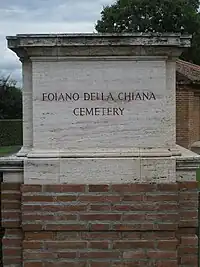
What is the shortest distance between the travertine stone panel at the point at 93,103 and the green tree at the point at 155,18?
36473 millimetres

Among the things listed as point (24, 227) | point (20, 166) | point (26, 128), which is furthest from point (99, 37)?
point (24, 227)

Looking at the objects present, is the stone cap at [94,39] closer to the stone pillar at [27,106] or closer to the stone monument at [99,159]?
the stone monument at [99,159]

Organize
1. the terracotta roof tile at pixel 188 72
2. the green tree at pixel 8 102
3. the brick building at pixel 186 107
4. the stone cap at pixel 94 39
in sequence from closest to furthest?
the stone cap at pixel 94 39 < the terracotta roof tile at pixel 188 72 < the brick building at pixel 186 107 < the green tree at pixel 8 102

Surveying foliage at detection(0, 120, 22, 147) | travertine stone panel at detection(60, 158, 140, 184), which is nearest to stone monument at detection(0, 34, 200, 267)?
travertine stone panel at detection(60, 158, 140, 184)

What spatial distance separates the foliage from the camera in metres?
32.8

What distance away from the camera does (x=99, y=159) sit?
3.71 m

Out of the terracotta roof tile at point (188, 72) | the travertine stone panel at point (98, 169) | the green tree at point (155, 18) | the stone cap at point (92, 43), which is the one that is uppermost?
the green tree at point (155, 18)

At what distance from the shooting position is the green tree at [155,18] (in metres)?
39.7

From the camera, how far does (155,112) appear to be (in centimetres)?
376

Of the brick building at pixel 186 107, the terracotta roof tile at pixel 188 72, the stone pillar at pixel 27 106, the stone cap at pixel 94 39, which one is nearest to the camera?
the stone cap at pixel 94 39

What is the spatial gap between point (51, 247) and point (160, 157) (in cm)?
102

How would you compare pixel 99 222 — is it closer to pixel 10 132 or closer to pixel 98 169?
pixel 98 169

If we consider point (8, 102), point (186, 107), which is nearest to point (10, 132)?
point (8, 102)

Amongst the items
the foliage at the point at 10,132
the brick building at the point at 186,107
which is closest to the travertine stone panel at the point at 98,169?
the brick building at the point at 186,107
